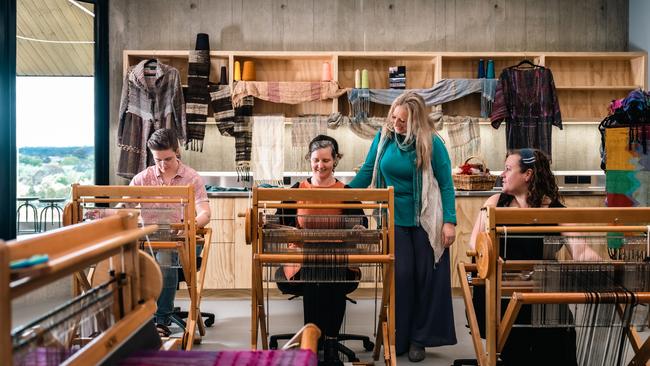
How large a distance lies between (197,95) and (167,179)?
2.00 m

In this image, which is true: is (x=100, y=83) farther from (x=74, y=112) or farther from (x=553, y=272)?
(x=553, y=272)

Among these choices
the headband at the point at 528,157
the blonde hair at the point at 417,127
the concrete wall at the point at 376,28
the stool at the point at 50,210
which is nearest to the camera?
the headband at the point at 528,157

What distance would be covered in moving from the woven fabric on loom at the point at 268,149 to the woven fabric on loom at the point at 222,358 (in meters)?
4.32

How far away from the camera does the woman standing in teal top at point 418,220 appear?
3703mm

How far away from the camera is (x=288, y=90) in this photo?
241 inches

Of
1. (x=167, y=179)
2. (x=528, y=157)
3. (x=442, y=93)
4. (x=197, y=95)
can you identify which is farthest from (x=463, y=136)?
(x=167, y=179)

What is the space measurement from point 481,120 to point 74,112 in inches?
143

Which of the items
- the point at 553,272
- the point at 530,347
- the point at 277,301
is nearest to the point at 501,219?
the point at 553,272

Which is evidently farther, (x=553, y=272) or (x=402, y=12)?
(x=402, y=12)

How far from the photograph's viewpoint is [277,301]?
5.47 m

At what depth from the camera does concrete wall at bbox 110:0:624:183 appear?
21.2ft

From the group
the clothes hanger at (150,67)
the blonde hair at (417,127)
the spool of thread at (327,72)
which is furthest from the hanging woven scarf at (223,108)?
the blonde hair at (417,127)

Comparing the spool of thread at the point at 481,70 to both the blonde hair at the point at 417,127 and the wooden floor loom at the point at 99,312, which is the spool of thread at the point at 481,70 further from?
the wooden floor loom at the point at 99,312

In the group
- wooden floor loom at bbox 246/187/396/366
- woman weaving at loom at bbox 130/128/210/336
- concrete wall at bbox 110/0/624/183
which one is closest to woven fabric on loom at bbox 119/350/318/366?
wooden floor loom at bbox 246/187/396/366
